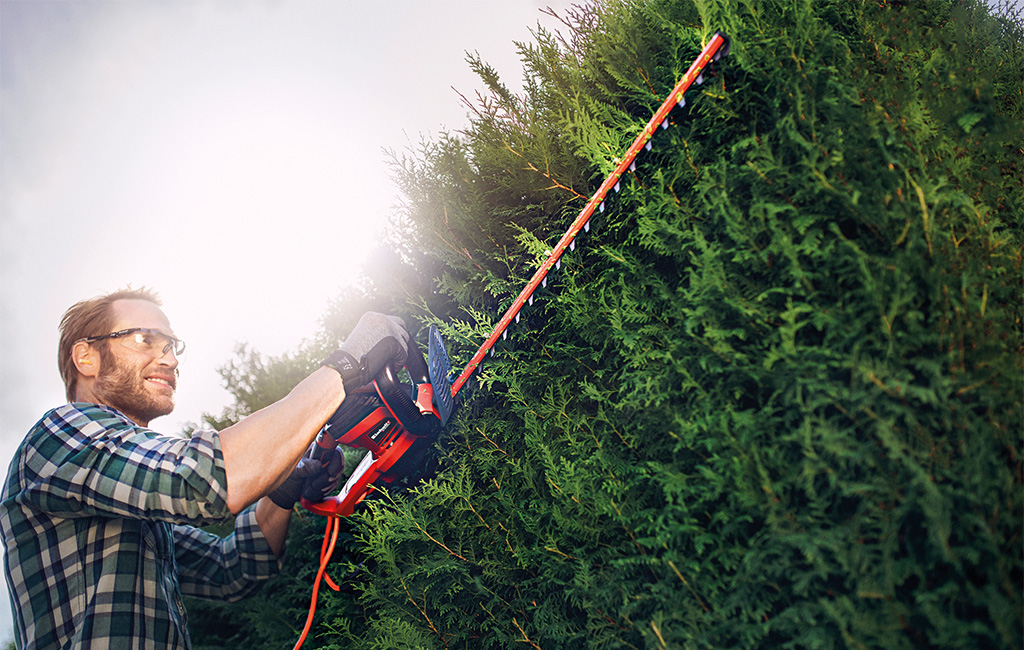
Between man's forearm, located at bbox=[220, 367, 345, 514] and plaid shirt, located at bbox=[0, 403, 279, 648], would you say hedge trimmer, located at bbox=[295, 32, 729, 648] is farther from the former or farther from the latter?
plaid shirt, located at bbox=[0, 403, 279, 648]

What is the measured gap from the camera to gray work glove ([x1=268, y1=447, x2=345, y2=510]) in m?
2.44

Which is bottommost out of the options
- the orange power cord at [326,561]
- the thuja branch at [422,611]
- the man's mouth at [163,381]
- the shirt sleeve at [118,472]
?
the thuja branch at [422,611]

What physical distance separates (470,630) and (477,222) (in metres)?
1.85

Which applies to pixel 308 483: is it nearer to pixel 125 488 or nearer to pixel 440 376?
pixel 125 488

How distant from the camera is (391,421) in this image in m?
2.24

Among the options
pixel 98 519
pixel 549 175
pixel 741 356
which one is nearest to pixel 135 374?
pixel 98 519

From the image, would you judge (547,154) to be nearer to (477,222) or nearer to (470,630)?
(477,222)

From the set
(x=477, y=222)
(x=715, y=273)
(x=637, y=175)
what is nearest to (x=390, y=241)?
(x=477, y=222)

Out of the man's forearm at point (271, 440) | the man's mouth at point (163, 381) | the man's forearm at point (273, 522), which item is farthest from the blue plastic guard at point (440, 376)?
the man's mouth at point (163, 381)

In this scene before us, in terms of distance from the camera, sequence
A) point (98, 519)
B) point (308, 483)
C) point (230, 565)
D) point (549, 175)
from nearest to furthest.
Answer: point (98, 519) → point (549, 175) → point (308, 483) → point (230, 565)

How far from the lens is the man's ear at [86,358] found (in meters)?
2.53

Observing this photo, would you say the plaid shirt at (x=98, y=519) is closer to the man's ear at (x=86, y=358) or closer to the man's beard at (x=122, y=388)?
the man's beard at (x=122, y=388)

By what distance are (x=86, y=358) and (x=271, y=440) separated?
1.35 meters

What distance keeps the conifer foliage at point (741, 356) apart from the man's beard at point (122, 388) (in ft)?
4.39
